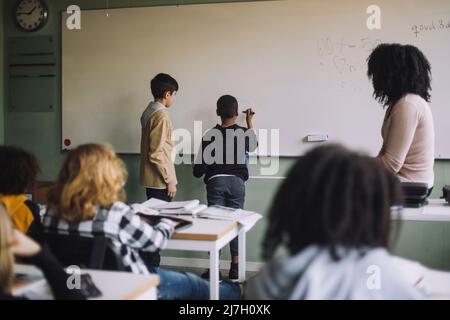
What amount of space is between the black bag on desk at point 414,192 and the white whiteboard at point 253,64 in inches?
57.8

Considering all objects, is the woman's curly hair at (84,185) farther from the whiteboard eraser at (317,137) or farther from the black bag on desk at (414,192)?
the whiteboard eraser at (317,137)

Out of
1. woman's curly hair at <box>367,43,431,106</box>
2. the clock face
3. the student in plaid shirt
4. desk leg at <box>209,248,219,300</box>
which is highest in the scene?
the clock face

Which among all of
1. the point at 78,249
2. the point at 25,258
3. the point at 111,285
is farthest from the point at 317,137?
the point at 25,258

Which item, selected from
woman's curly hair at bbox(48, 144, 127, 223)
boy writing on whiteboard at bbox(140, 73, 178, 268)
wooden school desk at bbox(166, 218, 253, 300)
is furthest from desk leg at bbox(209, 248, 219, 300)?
boy writing on whiteboard at bbox(140, 73, 178, 268)

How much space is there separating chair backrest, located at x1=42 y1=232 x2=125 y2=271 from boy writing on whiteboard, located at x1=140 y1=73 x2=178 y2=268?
1.98m

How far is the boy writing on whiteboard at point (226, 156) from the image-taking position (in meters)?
3.95

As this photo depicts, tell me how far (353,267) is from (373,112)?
3.11m

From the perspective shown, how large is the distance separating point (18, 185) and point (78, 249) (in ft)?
1.71

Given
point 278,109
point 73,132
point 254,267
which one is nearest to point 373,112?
point 278,109

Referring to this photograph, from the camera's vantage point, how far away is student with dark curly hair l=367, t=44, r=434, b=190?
255 cm

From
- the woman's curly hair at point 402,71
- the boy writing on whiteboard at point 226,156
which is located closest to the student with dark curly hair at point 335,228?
the woman's curly hair at point 402,71

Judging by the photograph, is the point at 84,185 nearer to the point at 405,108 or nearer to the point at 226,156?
the point at 405,108

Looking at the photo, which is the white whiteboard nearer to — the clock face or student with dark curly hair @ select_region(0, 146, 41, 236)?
the clock face
